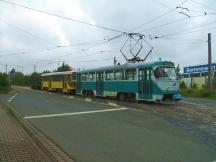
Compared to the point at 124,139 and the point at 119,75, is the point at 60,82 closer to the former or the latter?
the point at 119,75

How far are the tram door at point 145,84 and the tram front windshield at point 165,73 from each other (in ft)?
1.70

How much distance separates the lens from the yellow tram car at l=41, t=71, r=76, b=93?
4591 centimetres

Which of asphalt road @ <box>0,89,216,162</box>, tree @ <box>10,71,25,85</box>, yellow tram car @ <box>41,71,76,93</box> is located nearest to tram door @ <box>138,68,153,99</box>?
asphalt road @ <box>0,89,216,162</box>

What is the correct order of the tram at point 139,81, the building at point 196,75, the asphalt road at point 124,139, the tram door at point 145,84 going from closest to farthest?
the asphalt road at point 124,139
the tram at point 139,81
the tram door at point 145,84
the building at point 196,75

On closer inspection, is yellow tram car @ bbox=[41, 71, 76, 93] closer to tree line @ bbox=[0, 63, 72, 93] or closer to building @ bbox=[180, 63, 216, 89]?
tree line @ bbox=[0, 63, 72, 93]

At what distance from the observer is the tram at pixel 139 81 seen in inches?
1014

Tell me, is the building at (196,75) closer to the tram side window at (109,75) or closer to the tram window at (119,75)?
the tram side window at (109,75)

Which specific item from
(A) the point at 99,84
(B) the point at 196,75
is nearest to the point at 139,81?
(A) the point at 99,84

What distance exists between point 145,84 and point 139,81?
775 mm

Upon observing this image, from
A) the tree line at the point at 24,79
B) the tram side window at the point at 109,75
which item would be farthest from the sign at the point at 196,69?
the tram side window at the point at 109,75

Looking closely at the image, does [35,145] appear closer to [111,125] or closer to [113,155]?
[113,155]

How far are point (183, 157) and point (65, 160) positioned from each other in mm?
2568

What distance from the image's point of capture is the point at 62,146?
36.2ft

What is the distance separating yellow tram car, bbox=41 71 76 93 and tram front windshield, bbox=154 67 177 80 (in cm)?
1965
